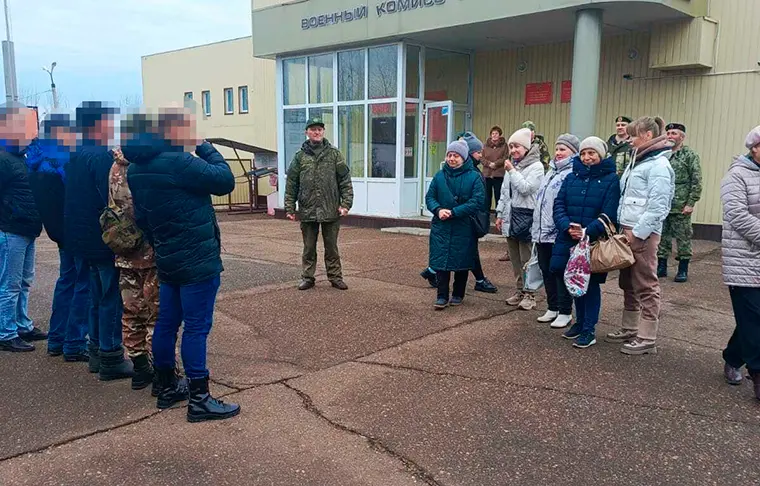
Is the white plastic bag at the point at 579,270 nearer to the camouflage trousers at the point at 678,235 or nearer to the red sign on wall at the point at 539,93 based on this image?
the camouflage trousers at the point at 678,235

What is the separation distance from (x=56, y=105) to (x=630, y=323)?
4876mm

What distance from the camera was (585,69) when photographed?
1005cm

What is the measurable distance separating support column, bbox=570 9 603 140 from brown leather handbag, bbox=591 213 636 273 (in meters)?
5.86

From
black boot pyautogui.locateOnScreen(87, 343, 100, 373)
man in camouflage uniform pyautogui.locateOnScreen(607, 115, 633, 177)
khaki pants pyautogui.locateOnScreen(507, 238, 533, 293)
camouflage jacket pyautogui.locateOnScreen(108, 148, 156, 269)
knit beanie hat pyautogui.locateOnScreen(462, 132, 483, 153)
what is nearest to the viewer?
camouflage jacket pyautogui.locateOnScreen(108, 148, 156, 269)

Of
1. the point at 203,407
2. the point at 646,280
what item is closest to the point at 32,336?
the point at 203,407

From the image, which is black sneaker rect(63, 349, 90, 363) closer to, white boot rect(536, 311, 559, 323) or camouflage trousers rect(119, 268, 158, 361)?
camouflage trousers rect(119, 268, 158, 361)

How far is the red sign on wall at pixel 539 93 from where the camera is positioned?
12531mm

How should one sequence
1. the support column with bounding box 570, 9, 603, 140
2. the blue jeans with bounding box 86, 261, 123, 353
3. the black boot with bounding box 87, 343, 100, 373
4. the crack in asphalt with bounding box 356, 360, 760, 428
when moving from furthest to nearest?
the support column with bounding box 570, 9, 603, 140 < the black boot with bounding box 87, 343, 100, 373 < the blue jeans with bounding box 86, 261, 123, 353 < the crack in asphalt with bounding box 356, 360, 760, 428

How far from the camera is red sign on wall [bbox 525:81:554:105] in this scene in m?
12.5

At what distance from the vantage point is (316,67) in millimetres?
14453

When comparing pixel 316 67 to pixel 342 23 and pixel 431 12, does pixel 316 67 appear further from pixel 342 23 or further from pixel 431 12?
pixel 431 12

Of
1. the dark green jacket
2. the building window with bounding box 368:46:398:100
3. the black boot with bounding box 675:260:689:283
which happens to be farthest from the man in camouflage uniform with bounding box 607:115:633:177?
the building window with bounding box 368:46:398:100

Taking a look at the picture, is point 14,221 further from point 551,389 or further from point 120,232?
point 551,389

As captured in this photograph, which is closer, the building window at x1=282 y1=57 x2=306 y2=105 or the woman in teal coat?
the woman in teal coat
